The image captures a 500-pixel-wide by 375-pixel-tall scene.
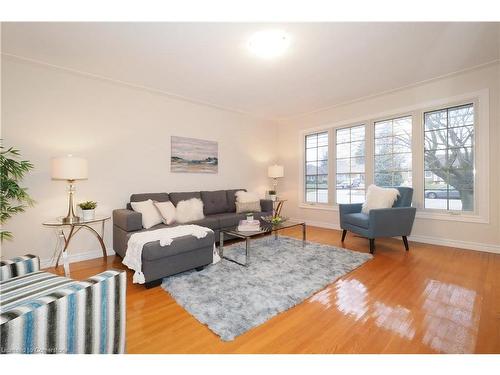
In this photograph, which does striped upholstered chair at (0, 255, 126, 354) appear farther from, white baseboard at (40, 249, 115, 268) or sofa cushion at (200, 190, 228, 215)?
sofa cushion at (200, 190, 228, 215)

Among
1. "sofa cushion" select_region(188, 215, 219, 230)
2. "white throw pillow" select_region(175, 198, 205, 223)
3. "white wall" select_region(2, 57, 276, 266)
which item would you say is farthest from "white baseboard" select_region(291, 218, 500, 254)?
"white wall" select_region(2, 57, 276, 266)

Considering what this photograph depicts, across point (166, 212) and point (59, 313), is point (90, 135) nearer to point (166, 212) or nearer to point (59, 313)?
point (166, 212)

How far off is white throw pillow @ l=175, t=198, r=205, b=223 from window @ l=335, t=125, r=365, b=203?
9.81 ft

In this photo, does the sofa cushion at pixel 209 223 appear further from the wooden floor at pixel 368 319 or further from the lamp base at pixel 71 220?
the lamp base at pixel 71 220

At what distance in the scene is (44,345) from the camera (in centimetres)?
96

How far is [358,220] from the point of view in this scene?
3.44 meters

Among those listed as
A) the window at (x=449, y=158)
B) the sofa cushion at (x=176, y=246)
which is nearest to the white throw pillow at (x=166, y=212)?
the sofa cushion at (x=176, y=246)

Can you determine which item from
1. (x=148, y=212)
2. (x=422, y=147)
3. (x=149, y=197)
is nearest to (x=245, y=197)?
(x=149, y=197)

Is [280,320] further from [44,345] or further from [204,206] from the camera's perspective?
[204,206]

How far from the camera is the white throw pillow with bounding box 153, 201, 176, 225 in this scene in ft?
10.8

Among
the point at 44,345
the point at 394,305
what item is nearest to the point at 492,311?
the point at 394,305

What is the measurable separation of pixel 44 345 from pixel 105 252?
2.49 m

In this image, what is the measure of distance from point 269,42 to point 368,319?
2.74 meters

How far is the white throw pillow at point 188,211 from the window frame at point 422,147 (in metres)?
2.84
